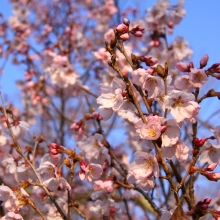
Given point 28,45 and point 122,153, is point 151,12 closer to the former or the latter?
point 122,153

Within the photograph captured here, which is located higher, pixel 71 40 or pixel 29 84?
pixel 71 40

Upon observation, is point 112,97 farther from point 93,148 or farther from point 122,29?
point 93,148

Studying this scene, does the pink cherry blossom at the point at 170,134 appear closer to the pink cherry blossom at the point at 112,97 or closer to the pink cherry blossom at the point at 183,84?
the pink cherry blossom at the point at 112,97

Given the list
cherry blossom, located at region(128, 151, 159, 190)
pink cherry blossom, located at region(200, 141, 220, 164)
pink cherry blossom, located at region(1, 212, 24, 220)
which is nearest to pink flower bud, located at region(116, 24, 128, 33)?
cherry blossom, located at region(128, 151, 159, 190)

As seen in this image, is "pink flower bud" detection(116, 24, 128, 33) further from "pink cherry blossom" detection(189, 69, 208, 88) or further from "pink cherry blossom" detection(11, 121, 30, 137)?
"pink cherry blossom" detection(11, 121, 30, 137)

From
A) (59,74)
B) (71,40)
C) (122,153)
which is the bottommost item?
(122,153)

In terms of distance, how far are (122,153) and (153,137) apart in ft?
A: 7.31

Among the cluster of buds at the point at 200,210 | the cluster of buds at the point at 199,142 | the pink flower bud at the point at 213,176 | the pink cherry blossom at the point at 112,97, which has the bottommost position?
the cluster of buds at the point at 200,210

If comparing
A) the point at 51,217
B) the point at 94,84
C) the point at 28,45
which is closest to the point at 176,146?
the point at 51,217

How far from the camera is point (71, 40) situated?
20.3 feet

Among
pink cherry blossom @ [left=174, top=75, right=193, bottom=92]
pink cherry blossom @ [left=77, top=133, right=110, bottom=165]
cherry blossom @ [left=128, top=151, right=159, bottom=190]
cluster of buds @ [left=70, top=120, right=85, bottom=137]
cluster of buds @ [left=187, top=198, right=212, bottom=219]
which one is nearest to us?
cluster of buds @ [left=187, top=198, right=212, bottom=219]

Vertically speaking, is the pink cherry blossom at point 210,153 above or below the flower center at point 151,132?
above

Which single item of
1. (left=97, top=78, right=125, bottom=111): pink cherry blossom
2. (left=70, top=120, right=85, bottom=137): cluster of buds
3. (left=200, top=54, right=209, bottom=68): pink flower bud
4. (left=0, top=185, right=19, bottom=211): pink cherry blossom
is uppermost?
(left=70, top=120, right=85, bottom=137): cluster of buds

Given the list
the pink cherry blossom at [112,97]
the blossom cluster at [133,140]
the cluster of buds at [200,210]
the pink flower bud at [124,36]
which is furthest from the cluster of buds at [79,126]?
the cluster of buds at [200,210]
